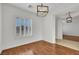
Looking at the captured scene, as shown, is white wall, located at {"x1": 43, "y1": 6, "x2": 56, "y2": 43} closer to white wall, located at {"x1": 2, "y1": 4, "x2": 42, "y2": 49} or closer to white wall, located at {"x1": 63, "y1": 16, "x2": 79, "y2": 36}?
white wall, located at {"x1": 2, "y1": 4, "x2": 42, "y2": 49}

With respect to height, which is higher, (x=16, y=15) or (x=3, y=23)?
(x=16, y=15)

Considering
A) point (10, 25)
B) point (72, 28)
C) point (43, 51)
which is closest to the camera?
point (43, 51)

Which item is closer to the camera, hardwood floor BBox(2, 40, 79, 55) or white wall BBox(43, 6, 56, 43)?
hardwood floor BBox(2, 40, 79, 55)

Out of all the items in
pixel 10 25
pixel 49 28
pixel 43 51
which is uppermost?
pixel 10 25

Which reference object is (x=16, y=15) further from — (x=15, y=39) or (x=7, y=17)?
(x=15, y=39)

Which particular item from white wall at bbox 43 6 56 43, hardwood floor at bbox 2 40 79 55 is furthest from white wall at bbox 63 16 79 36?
hardwood floor at bbox 2 40 79 55

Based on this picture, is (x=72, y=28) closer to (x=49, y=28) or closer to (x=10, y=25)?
(x=49, y=28)

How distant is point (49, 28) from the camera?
538 centimetres

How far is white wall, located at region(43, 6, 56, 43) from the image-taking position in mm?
5199

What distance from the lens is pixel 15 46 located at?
13.2ft

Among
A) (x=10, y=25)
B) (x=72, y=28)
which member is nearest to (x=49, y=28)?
(x=10, y=25)

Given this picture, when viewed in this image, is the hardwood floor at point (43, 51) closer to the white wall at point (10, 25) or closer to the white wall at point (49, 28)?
the white wall at point (10, 25)
